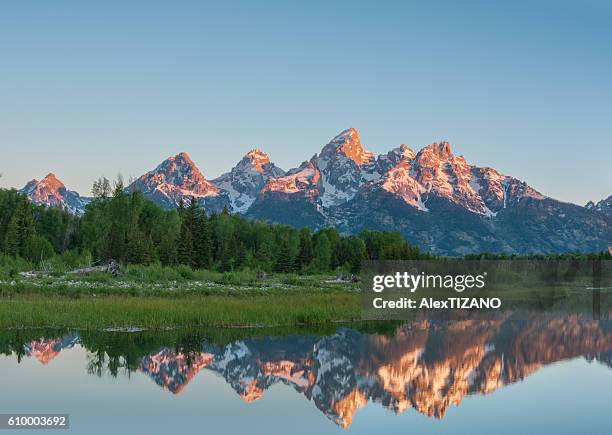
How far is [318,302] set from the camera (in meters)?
47.6

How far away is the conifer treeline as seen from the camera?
8500 centimetres

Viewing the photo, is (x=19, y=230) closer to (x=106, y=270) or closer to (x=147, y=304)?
(x=106, y=270)

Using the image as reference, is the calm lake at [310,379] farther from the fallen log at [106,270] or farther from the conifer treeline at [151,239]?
the conifer treeline at [151,239]

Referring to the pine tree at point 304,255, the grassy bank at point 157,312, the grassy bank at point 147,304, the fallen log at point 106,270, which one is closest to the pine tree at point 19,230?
the fallen log at point 106,270

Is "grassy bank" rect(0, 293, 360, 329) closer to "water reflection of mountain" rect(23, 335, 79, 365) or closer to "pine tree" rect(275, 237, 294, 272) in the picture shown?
"water reflection of mountain" rect(23, 335, 79, 365)

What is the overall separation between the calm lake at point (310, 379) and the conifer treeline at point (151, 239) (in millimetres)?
50102

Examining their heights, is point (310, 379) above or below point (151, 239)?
below

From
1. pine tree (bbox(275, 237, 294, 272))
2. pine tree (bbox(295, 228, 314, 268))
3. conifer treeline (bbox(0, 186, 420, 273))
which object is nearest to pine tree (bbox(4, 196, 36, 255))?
conifer treeline (bbox(0, 186, 420, 273))

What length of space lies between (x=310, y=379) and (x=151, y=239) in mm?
63341

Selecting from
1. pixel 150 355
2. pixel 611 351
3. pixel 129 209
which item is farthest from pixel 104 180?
pixel 611 351

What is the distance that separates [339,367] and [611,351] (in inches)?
699

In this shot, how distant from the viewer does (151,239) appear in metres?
84.8

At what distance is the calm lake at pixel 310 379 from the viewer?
63.7 ft

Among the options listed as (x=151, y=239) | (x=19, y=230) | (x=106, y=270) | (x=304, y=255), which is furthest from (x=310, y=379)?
(x=304, y=255)
